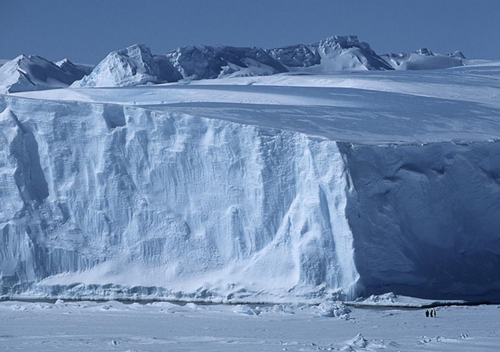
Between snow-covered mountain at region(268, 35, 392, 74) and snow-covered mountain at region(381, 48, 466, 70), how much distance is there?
788 millimetres

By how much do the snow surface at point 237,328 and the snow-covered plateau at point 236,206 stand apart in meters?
0.95

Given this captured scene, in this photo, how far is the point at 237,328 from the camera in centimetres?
1163

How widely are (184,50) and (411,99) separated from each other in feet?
74.4

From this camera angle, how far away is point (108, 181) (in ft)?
51.4

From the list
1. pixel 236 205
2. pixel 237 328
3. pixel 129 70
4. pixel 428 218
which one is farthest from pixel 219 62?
pixel 237 328

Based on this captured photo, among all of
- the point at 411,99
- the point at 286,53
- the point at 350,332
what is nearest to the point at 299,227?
the point at 350,332

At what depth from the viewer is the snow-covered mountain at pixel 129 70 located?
35188mm

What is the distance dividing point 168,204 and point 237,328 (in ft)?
14.4

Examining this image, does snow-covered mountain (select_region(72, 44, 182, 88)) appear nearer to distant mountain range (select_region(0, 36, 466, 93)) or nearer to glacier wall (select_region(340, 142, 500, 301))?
distant mountain range (select_region(0, 36, 466, 93))

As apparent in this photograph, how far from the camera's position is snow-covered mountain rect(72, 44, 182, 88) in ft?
115

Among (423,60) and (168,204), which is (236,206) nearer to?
(168,204)

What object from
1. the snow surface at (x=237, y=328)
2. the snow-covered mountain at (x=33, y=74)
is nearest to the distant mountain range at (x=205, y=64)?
the snow-covered mountain at (x=33, y=74)

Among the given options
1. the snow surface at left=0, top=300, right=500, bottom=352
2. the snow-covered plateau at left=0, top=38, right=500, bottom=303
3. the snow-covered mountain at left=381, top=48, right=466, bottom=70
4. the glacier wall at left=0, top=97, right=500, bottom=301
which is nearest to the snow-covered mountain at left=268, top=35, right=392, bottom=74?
the snow-covered mountain at left=381, top=48, right=466, bottom=70

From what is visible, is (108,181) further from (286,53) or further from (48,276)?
(286,53)
